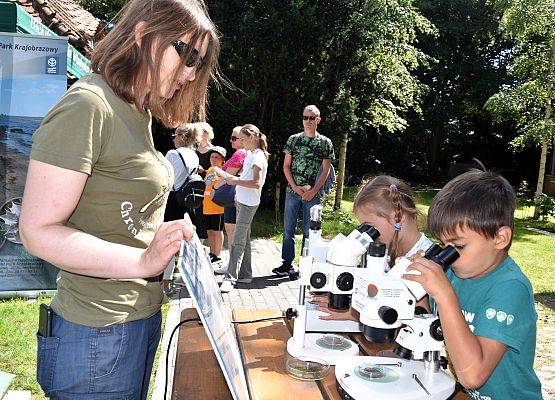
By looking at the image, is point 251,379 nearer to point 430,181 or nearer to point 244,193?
point 244,193

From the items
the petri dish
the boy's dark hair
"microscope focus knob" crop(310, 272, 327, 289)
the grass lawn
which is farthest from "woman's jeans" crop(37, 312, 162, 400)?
the grass lawn

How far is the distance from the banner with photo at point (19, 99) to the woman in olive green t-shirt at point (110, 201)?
136 inches

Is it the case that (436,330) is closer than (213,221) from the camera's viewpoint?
Yes

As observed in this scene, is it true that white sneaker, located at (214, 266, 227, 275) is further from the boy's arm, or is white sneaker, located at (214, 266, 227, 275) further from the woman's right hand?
the woman's right hand

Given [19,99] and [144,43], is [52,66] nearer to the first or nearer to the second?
[19,99]

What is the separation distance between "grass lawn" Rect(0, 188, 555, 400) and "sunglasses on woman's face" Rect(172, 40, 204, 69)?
6.18 ft

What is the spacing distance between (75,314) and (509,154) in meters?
24.9

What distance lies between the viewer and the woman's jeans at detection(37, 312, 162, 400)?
132 centimetres

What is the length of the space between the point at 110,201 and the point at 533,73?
42.3 ft

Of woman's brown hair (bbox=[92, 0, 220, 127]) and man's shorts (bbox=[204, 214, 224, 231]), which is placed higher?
woman's brown hair (bbox=[92, 0, 220, 127])

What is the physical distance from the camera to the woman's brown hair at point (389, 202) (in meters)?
2.65

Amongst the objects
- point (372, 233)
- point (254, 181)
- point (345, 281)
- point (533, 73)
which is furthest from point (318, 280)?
point (533, 73)

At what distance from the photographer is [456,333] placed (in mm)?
1493

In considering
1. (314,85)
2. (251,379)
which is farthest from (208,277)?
(314,85)
